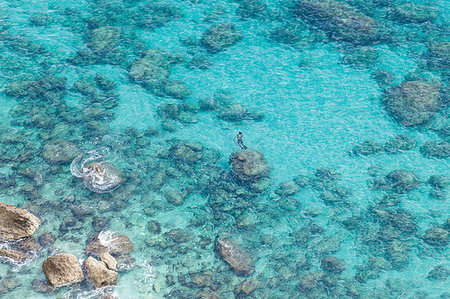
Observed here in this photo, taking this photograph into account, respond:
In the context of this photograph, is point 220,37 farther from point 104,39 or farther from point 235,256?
point 235,256

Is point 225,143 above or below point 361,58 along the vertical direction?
below

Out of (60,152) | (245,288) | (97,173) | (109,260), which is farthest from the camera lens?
(60,152)

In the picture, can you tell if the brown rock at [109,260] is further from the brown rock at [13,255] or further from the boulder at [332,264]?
the boulder at [332,264]

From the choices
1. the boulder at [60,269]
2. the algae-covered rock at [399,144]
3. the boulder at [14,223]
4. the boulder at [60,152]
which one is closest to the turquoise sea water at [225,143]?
the boulder at [60,152]

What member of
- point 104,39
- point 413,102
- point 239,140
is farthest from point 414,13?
point 104,39

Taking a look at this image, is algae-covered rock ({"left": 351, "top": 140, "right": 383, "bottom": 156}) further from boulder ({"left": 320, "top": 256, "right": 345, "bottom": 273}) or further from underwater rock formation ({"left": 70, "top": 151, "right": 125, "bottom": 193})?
underwater rock formation ({"left": 70, "top": 151, "right": 125, "bottom": 193})

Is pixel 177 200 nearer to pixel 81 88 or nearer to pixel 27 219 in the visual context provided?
pixel 27 219
